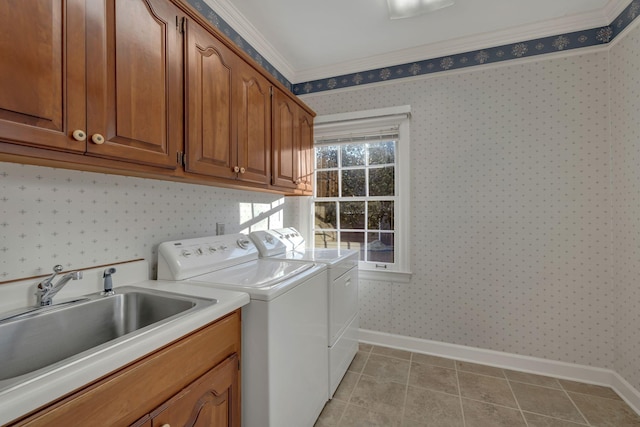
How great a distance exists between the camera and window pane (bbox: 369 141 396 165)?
268cm

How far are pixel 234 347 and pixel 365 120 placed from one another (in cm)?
221

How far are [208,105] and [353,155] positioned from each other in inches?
65.1

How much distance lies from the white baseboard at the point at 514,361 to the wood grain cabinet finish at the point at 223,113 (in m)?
1.83

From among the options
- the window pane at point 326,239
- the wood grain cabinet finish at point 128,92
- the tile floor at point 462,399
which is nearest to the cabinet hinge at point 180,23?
the wood grain cabinet finish at point 128,92

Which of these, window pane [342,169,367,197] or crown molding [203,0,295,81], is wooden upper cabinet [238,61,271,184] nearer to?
crown molding [203,0,295,81]

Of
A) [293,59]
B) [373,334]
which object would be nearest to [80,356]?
[373,334]

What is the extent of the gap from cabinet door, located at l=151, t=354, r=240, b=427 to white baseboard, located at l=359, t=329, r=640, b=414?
176 cm

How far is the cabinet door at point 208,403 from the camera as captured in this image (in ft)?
2.80

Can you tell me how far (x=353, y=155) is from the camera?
2828mm

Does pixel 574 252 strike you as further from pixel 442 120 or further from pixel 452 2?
pixel 452 2

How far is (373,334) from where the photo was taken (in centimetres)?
264

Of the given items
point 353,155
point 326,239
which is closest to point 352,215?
point 326,239

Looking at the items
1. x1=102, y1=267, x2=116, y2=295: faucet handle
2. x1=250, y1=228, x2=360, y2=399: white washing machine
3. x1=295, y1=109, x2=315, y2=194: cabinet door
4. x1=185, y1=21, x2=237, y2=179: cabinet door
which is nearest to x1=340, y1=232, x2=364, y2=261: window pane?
x1=250, y1=228, x2=360, y2=399: white washing machine

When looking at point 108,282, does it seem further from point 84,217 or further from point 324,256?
point 324,256
